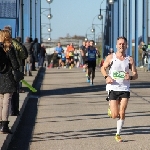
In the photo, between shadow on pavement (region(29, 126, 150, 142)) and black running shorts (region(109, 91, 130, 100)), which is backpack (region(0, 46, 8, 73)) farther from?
black running shorts (region(109, 91, 130, 100))

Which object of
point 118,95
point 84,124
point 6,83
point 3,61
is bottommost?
point 84,124

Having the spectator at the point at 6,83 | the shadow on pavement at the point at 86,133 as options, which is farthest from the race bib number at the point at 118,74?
the spectator at the point at 6,83

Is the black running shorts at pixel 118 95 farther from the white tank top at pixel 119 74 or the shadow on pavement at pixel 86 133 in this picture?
the shadow on pavement at pixel 86 133

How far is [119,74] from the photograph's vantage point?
37.2ft

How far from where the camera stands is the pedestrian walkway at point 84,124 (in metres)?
11.0

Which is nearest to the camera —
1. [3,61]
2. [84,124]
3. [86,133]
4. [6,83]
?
[3,61]

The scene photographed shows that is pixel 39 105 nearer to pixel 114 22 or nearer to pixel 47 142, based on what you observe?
pixel 47 142

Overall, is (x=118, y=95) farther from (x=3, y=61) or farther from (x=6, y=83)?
(x=3, y=61)

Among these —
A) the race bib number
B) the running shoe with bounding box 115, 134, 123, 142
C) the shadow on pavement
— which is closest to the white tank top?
the race bib number

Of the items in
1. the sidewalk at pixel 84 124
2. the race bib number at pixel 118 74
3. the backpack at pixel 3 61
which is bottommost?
the sidewalk at pixel 84 124

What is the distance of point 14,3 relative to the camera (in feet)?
75.9

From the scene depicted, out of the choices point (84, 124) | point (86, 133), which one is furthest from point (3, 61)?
point (84, 124)

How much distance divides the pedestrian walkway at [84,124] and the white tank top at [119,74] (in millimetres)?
811

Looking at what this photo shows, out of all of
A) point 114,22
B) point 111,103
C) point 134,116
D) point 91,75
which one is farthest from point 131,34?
point 111,103
